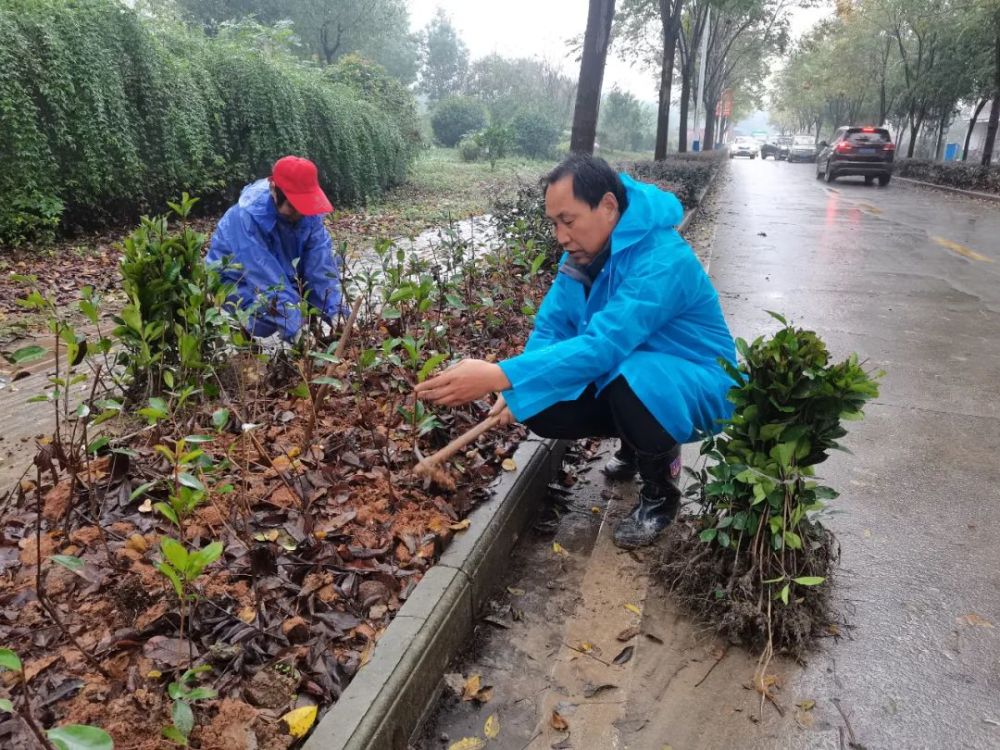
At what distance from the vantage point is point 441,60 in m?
50.3

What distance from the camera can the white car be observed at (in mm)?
51844

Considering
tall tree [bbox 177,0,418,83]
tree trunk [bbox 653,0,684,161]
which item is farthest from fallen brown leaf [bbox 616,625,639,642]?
tall tree [bbox 177,0,418,83]

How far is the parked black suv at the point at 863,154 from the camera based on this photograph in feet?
69.4

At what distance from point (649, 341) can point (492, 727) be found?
4.52 ft

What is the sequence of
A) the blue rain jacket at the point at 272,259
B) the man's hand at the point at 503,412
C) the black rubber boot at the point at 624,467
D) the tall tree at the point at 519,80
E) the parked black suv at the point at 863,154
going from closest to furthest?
the man's hand at the point at 503,412 → the black rubber boot at the point at 624,467 → the blue rain jacket at the point at 272,259 → the parked black suv at the point at 863,154 → the tall tree at the point at 519,80

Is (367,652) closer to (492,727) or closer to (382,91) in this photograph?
(492,727)

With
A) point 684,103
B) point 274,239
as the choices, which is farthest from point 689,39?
point 274,239

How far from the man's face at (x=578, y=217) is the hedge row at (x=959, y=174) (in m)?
19.2

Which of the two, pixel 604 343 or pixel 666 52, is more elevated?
pixel 666 52

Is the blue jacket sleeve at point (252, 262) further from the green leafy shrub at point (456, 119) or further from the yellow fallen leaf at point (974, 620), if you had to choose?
the green leafy shrub at point (456, 119)

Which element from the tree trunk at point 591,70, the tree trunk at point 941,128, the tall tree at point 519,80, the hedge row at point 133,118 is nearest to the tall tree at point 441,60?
the tall tree at point 519,80

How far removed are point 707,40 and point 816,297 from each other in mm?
26916

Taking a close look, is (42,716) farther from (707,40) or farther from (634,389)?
(707,40)

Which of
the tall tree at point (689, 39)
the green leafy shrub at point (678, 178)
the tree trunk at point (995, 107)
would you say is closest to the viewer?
the green leafy shrub at point (678, 178)
